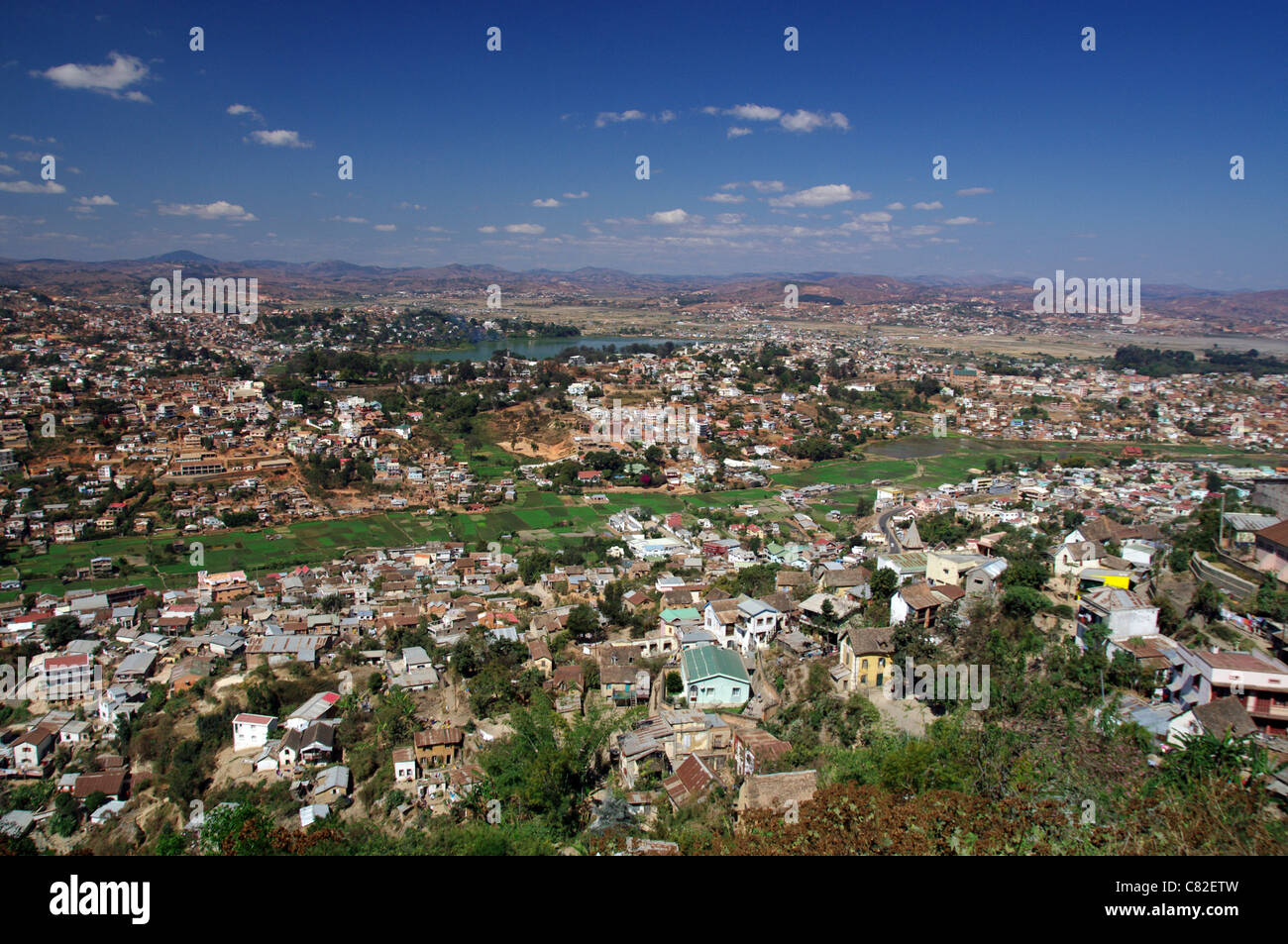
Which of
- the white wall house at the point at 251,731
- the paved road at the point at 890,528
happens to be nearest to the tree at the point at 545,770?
the white wall house at the point at 251,731

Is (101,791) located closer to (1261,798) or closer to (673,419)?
(1261,798)

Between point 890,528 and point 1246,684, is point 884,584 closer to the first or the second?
point 1246,684

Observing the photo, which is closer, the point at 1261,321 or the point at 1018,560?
the point at 1018,560

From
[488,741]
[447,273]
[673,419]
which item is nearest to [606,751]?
[488,741]

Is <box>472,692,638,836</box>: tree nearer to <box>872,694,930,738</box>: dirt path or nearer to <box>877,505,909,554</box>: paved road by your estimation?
<box>872,694,930,738</box>: dirt path

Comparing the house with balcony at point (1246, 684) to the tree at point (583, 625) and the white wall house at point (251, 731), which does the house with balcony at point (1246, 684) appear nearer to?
the tree at point (583, 625)

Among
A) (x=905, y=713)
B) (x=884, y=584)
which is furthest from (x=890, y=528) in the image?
Result: (x=905, y=713)
